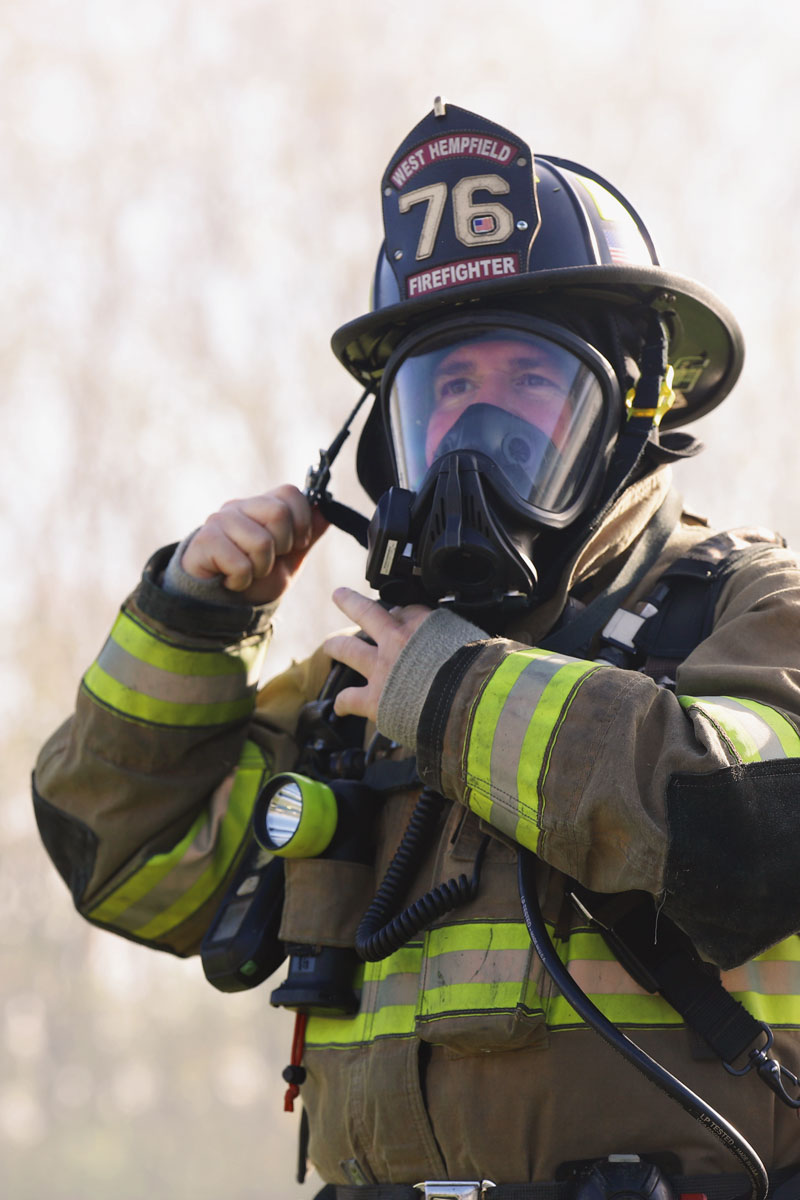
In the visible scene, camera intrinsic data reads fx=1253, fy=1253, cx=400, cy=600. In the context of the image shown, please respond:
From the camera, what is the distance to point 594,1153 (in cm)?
192

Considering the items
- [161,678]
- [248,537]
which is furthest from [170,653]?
[248,537]

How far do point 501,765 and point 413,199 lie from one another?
1.35m

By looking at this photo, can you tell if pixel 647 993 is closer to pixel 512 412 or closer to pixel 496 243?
pixel 512 412

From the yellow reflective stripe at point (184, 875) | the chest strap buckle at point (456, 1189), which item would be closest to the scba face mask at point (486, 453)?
the yellow reflective stripe at point (184, 875)

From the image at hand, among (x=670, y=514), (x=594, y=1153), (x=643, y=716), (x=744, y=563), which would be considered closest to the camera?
(x=643, y=716)

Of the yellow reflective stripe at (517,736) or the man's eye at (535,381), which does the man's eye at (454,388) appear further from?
the yellow reflective stripe at (517,736)

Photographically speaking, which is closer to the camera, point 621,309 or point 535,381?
point 535,381

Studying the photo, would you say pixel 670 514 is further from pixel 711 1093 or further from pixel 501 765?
pixel 711 1093

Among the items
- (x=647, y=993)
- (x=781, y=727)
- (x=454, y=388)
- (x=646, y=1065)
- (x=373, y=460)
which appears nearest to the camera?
(x=646, y=1065)

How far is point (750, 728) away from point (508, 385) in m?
0.89

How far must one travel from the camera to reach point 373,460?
9.57 feet

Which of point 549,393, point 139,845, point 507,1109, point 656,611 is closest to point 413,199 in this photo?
point 549,393

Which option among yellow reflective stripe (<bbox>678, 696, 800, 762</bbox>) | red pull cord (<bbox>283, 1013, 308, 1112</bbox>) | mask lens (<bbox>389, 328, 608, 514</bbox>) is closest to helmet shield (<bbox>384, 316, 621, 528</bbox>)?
mask lens (<bbox>389, 328, 608, 514</bbox>)

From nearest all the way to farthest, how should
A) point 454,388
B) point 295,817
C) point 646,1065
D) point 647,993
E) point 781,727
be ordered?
point 646,1065 < point 781,727 < point 647,993 < point 295,817 < point 454,388
